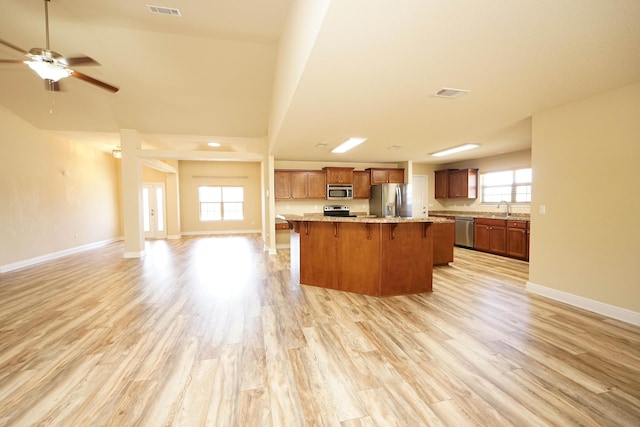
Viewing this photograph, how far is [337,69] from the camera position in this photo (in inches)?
84.0

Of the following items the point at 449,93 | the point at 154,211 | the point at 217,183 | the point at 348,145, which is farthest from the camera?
the point at 217,183

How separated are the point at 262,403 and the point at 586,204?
13.2 ft

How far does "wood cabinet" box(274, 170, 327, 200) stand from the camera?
6.90 metres

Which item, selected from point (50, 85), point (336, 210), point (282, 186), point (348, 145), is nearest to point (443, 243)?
point (348, 145)

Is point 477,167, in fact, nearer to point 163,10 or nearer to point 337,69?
point 337,69

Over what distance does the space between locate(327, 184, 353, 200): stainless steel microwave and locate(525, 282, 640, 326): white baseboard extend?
4.44 meters

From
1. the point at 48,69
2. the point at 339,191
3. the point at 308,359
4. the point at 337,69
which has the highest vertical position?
the point at 48,69

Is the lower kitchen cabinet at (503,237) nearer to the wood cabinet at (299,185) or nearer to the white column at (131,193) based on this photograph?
the wood cabinet at (299,185)

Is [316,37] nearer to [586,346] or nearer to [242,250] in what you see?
[586,346]

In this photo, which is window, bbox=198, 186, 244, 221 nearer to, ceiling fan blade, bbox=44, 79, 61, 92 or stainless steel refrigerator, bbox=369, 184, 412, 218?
stainless steel refrigerator, bbox=369, 184, 412, 218

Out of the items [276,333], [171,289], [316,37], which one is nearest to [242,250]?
[171,289]

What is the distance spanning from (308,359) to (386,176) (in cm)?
622

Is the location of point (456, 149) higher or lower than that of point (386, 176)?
higher

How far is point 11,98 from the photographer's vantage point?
496 centimetres
